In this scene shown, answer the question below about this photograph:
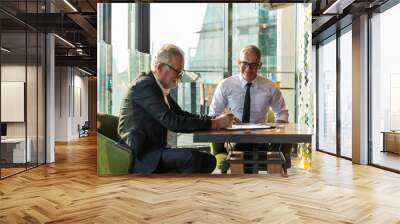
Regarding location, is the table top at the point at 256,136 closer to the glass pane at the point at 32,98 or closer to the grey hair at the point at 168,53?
the grey hair at the point at 168,53

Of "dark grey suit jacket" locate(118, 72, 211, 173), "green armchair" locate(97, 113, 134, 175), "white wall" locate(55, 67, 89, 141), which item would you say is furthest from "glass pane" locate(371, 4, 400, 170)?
"white wall" locate(55, 67, 89, 141)

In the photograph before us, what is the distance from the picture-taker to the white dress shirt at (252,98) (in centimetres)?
425

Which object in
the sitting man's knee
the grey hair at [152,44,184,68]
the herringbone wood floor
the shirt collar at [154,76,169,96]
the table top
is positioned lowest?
the herringbone wood floor

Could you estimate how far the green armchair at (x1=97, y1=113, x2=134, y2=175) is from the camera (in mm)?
5336

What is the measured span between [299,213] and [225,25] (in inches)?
95.7

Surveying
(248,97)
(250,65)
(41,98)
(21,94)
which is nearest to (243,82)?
(248,97)

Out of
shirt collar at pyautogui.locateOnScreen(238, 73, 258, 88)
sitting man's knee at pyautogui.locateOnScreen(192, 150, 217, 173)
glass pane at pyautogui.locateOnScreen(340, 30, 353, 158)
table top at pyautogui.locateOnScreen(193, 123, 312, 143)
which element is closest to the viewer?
table top at pyautogui.locateOnScreen(193, 123, 312, 143)

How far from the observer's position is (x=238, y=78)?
14.9ft

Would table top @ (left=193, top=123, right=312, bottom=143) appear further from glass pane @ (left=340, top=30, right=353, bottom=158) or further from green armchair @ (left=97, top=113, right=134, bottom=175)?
glass pane @ (left=340, top=30, right=353, bottom=158)

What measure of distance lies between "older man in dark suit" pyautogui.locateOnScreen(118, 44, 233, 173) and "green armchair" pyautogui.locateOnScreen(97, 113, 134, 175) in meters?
0.15

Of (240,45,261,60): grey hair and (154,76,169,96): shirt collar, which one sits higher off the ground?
(240,45,261,60): grey hair

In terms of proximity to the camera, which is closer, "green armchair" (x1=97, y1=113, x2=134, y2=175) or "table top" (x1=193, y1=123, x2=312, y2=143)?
"table top" (x1=193, y1=123, x2=312, y2=143)

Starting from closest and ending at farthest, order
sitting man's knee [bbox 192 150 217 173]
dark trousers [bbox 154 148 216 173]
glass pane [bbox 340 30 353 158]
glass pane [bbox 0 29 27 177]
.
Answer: sitting man's knee [bbox 192 150 217 173] < dark trousers [bbox 154 148 216 173] < glass pane [bbox 0 29 27 177] < glass pane [bbox 340 30 353 158]

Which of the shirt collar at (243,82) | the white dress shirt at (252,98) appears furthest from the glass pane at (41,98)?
the shirt collar at (243,82)
